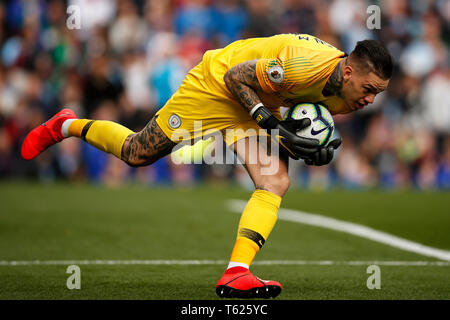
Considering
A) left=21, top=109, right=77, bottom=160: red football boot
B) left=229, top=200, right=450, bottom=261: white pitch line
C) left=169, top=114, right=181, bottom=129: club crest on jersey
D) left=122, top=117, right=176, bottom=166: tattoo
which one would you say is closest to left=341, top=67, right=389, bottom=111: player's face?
left=169, top=114, right=181, bottom=129: club crest on jersey

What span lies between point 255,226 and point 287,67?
3.62 ft

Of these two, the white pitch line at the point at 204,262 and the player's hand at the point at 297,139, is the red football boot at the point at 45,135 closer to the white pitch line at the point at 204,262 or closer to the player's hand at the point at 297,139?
the white pitch line at the point at 204,262

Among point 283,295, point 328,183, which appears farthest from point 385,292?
point 328,183

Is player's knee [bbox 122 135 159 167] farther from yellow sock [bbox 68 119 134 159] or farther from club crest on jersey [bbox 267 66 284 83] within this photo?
club crest on jersey [bbox 267 66 284 83]

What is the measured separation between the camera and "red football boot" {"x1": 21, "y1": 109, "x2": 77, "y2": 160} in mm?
6477

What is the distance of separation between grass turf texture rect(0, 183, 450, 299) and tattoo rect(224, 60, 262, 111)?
133 centimetres

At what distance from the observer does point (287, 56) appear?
5.21m

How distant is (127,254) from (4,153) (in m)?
9.04

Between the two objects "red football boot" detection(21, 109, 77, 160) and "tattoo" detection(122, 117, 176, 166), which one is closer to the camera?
"tattoo" detection(122, 117, 176, 166)

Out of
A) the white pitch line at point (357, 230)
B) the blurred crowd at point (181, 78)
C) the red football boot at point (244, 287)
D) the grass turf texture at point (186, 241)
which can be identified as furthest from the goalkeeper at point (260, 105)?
the blurred crowd at point (181, 78)

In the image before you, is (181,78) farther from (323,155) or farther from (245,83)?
(323,155)

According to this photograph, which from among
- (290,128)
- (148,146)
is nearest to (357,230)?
(148,146)
